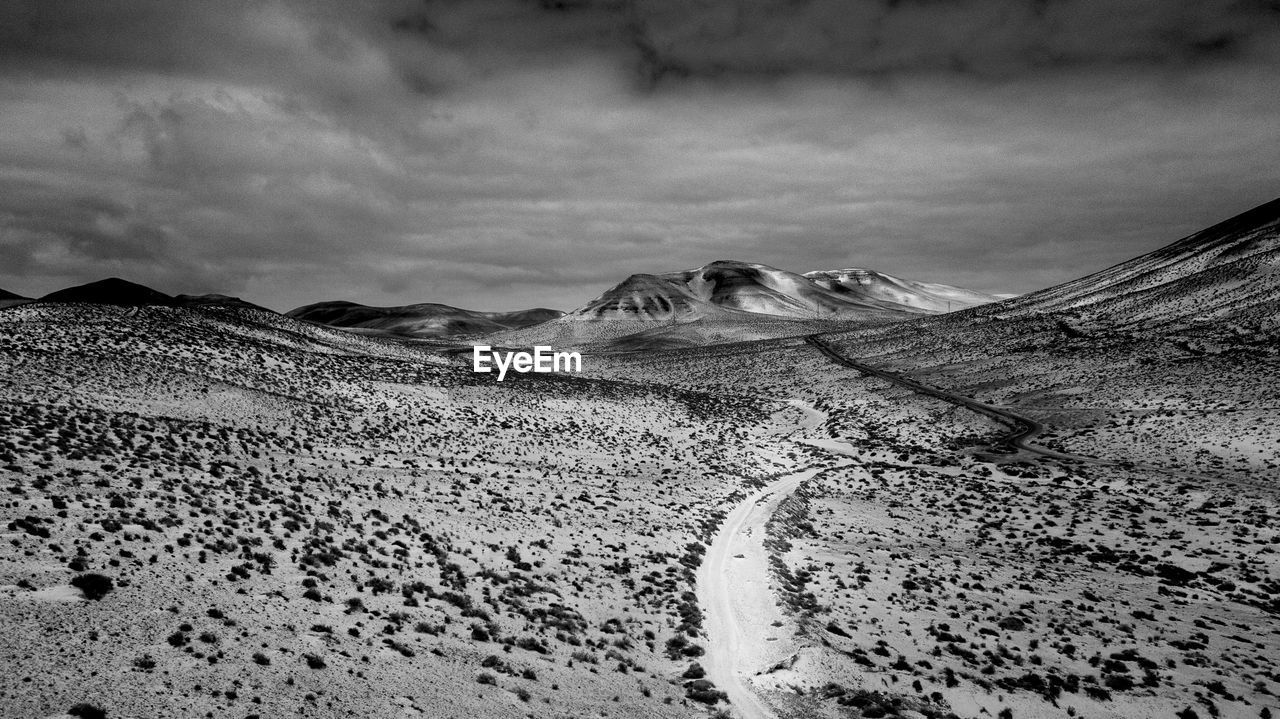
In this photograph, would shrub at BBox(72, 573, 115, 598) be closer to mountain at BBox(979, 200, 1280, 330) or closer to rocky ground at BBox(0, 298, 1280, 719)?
rocky ground at BBox(0, 298, 1280, 719)

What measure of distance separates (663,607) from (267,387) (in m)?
31.8

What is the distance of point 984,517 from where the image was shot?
34.7 m

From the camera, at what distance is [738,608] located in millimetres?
21797

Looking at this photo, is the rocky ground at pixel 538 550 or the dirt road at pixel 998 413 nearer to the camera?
the rocky ground at pixel 538 550

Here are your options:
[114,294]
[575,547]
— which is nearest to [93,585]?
[575,547]

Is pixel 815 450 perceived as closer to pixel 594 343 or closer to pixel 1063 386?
pixel 1063 386

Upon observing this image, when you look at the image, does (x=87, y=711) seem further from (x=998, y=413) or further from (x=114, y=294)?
(x=998, y=413)

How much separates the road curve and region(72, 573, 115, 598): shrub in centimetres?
1367

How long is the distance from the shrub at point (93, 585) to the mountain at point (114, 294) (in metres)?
48.3

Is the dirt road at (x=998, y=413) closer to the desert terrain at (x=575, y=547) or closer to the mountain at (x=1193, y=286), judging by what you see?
the desert terrain at (x=575, y=547)

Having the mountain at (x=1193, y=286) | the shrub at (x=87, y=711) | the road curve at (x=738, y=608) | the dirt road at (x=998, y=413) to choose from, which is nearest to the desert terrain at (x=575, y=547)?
the shrub at (x=87, y=711)

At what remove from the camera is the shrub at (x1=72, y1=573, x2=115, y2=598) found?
45.3 feet

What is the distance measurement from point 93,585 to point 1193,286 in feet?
399

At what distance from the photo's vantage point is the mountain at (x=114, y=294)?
54250 millimetres
